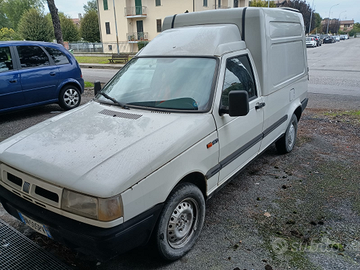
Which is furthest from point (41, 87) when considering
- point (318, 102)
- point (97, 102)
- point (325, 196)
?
point (318, 102)

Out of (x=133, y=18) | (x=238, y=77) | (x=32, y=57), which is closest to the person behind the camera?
(x=238, y=77)

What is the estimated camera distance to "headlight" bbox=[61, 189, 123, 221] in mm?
2299

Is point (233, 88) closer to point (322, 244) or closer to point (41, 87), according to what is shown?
point (322, 244)

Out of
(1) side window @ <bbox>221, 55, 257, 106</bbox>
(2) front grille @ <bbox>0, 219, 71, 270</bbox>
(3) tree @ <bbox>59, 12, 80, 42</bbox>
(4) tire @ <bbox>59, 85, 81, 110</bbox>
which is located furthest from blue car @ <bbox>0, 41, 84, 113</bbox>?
(3) tree @ <bbox>59, 12, 80, 42</bbox>

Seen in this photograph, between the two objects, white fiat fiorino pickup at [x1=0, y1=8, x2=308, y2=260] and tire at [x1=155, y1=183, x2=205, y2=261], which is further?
tire at [x1=155, y1=183, x2=205, y2=261]

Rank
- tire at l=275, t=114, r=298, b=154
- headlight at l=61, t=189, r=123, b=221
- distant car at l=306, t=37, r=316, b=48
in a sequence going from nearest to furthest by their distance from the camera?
1. headlight at l=61, t=189, r=123, b=221
2. tire at l=275, t=114, r=298, b=154
3. distant car at l=306, t=37, r=316, b=48

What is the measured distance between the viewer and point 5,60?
291 inches

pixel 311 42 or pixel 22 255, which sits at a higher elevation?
pixel 311 42

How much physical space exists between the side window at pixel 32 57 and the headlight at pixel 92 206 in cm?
638

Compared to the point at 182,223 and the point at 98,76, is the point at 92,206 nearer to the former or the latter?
the point at 182,223

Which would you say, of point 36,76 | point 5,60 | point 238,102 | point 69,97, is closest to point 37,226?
point 238,102

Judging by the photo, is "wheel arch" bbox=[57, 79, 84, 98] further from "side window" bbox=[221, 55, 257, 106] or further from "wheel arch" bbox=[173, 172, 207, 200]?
"wheel arch" bbox=[173, 172, 207, 200]

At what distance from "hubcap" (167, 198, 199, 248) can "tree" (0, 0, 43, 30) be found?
80809mm

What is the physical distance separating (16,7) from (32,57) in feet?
251
